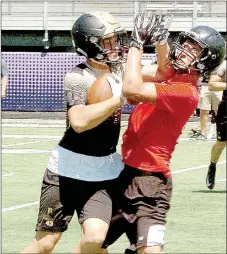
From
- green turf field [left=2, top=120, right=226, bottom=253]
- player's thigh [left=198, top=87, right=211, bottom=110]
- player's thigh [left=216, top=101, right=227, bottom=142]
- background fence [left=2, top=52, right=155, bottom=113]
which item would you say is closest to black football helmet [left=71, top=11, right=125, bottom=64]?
green turf field [left=2, top=120, right=226, bottom=253]

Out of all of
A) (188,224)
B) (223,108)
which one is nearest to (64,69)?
(223,108)

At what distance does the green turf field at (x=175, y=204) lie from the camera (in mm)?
8258

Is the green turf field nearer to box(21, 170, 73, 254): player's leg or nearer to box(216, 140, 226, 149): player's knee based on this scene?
box(216, 140, 226, 149): player's knee

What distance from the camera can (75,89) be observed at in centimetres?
596

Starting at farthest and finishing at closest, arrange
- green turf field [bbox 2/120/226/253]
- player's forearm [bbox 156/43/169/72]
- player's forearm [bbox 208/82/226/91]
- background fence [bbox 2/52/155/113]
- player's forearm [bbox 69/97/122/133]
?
background fence [bbox 2/52/155/113] < player's forearm [bbox 208/82/226/91] < green turf field [bbox 2/120/226/253] < player's forearm [bbox 156/43/169/72] < player's forearm [bbox 69/97/122/133]

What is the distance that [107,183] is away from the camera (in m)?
6.07

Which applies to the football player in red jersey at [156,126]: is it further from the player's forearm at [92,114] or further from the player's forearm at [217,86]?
the player's forearm at [217,86]

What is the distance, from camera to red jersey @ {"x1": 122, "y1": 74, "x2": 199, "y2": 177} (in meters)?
5.86

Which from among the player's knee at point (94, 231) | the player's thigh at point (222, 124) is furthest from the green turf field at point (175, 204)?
the player's knee at point (94, 231)

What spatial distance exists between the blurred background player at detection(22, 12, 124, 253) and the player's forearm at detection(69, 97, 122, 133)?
0.10 metres

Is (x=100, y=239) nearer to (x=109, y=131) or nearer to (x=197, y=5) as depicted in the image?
(x=109, y=131)

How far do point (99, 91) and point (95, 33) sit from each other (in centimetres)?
39

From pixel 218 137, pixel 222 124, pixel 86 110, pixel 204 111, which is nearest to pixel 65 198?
pixel 86 110

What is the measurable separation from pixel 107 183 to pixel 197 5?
22.7m
